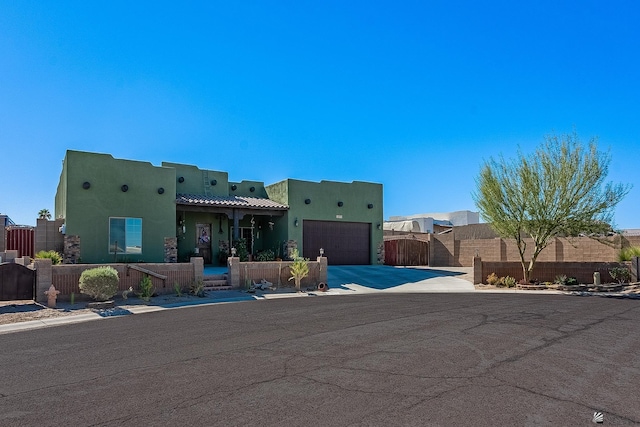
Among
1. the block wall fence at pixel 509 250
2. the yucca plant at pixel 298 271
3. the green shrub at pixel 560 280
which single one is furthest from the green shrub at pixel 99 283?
the block wall fence at pixel 509 250

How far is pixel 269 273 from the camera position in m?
Result: 21.3

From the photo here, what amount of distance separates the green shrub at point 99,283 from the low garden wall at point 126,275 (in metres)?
0.73

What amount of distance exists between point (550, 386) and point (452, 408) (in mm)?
1814

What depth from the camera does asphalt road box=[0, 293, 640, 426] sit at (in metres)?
5.39

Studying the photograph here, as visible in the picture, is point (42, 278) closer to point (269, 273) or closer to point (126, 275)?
point (126, 275)

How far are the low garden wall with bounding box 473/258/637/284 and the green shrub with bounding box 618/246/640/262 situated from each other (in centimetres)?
62

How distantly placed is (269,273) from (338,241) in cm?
958

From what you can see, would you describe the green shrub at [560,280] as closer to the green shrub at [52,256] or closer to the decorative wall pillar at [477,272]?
the decorative wall pillar at [477,272]

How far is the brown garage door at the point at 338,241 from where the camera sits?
29.2 metres

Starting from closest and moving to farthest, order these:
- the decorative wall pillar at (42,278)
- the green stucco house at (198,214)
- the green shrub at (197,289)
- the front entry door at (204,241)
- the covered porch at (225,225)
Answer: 1. the decorative wall pillar at (42,278)
2. the green shrub at (197,289)
3. the green stucco house at (198,214)
4. the covered porch at (225,225)
5. the front entry door at (204,241)

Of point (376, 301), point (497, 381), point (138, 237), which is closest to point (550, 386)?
point (497, 381)

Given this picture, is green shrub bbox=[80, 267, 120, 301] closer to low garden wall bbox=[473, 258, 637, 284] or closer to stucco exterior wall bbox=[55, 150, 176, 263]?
stucco exterior wall bbox=[55, 150, 176, 263]

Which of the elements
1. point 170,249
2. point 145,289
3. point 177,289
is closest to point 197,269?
point 177,289

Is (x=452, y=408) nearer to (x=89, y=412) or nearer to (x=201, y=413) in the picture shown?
(x=201, y=413)
